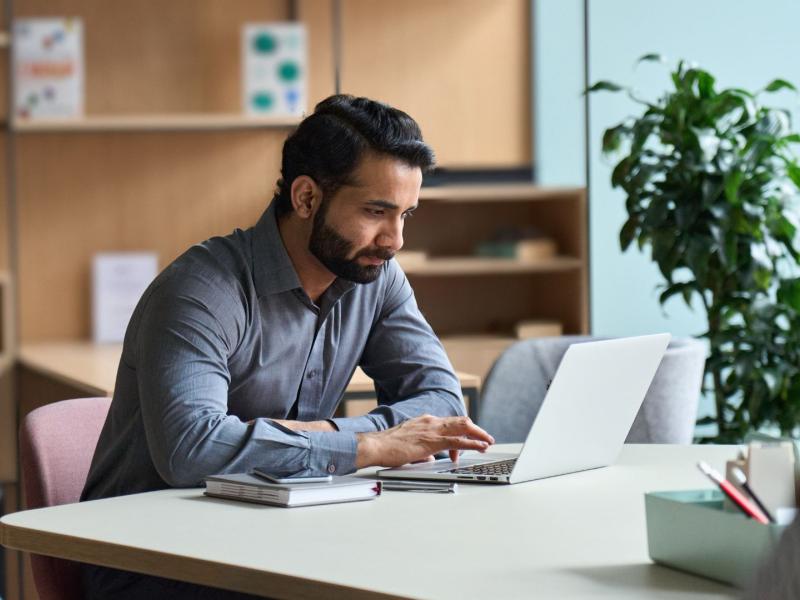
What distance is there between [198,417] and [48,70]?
2.83 meters

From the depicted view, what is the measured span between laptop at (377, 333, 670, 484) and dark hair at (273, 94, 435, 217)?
0.50 m

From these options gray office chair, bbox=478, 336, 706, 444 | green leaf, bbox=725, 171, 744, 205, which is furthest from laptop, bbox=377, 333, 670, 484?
green leaf, bbox=725, 171, 744, 205

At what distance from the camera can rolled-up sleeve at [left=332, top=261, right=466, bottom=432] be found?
2162mm

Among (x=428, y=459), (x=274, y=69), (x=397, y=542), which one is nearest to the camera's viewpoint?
(x=397, y=542)

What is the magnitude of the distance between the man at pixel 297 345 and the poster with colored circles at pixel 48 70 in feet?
7.56

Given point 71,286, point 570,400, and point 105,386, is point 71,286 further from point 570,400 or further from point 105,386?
point 570,400

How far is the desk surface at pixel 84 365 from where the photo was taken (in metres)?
2.89

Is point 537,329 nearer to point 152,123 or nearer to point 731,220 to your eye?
point 731,220

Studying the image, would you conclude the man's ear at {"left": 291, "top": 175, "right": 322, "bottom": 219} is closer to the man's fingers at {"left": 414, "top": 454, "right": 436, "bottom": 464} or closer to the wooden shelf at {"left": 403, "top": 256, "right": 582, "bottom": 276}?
the man's fingers at {"left": 414, "top": 454, "right": 436, "bottom": 464}

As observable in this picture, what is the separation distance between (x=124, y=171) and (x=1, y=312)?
682 mm

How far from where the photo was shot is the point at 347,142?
2.05 m

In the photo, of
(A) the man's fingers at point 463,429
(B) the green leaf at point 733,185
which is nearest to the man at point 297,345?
(A) the man's fingers at point 463,429

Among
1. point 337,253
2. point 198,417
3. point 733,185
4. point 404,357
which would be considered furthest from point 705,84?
point 198,417

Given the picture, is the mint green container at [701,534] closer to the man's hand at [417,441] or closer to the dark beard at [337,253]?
the man's hand at [417,441]
